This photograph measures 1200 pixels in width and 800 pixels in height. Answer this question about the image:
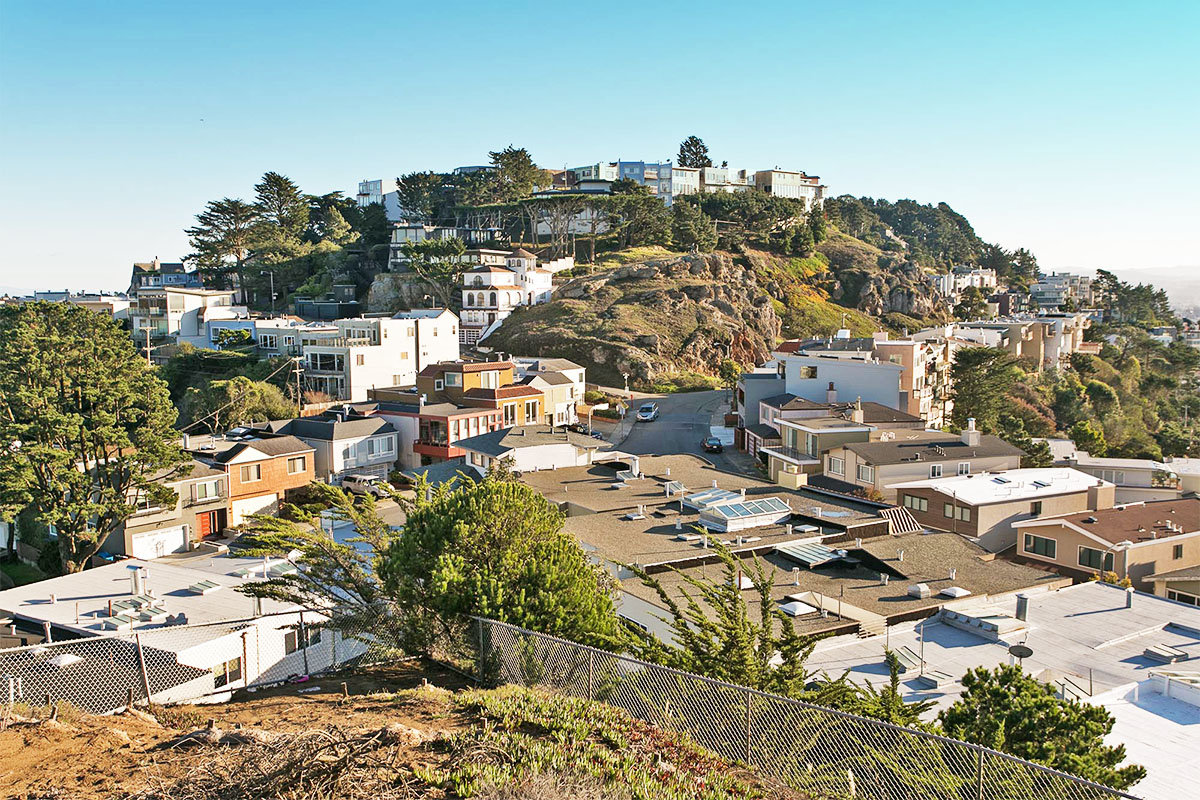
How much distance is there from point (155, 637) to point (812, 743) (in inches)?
400

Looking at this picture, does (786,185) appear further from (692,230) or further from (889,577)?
(889,577)

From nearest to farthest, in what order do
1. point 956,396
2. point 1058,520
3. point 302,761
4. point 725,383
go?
point 302,761, point 1058,520, point 956,396, point 725,383

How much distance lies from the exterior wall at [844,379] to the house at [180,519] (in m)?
26.5

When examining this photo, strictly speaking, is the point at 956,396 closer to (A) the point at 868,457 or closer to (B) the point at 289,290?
(A) the point at 868,457

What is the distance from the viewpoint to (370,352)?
5056 cm

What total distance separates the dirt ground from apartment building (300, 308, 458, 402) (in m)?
40.8

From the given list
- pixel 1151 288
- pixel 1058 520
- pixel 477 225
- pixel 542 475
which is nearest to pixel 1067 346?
pixel 1151 288

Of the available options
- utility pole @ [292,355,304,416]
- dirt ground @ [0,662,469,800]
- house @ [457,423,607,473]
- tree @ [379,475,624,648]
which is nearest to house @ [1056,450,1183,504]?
house @ [457,423,607,473]

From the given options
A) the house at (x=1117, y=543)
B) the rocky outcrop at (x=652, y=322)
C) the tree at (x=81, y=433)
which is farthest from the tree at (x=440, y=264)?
the house at (x=1117, y=543)

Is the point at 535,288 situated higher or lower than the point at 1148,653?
higher

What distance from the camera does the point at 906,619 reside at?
15.8 meters

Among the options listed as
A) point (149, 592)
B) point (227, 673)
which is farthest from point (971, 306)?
point (227, 673)

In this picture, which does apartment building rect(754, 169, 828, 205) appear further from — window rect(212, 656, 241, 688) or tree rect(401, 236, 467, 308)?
window rect(212, 656, 241, 688)

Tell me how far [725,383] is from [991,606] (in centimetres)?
4672
